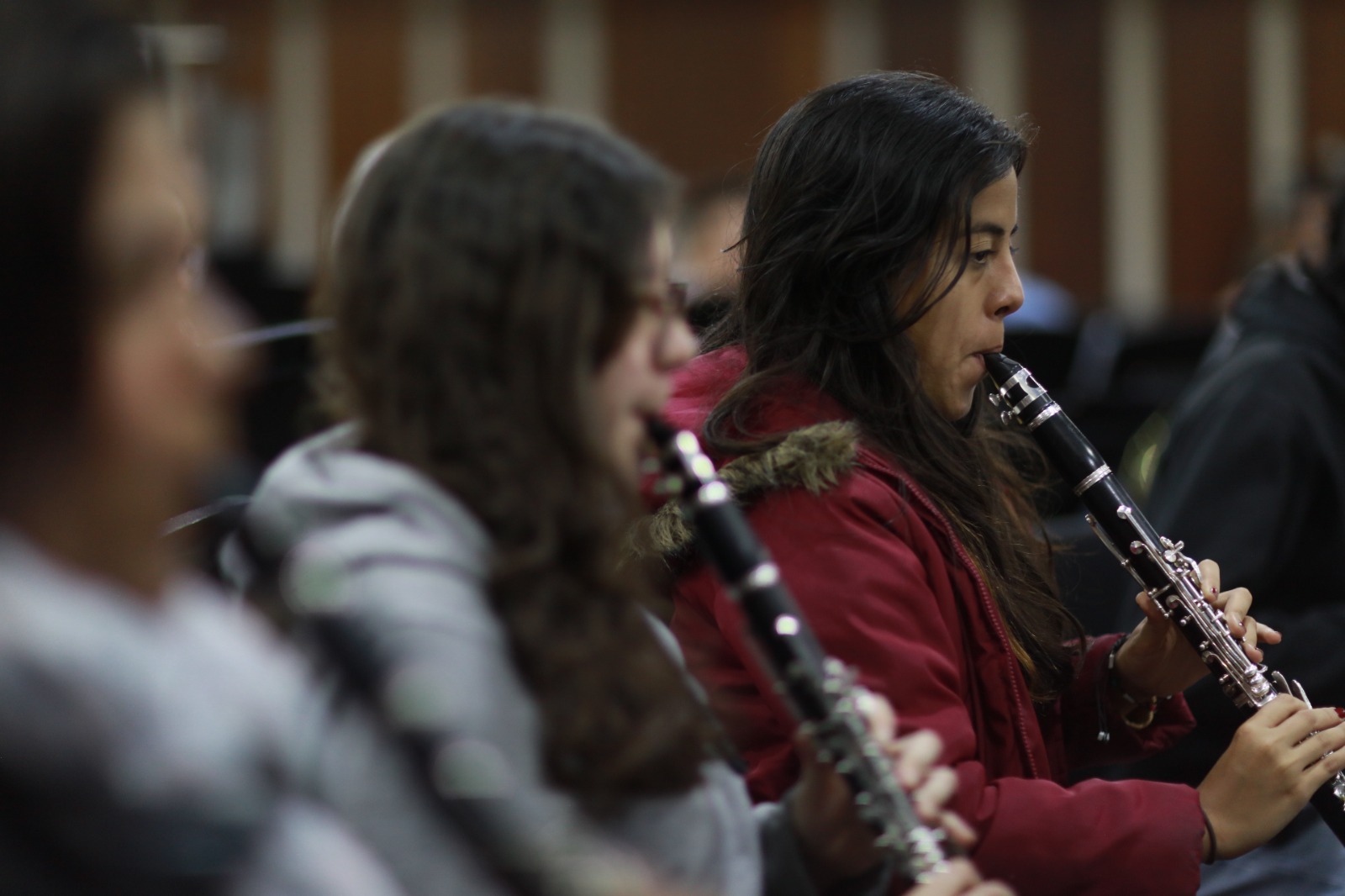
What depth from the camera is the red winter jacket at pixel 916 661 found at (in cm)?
142

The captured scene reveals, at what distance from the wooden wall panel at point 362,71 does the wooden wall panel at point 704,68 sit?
1.20m

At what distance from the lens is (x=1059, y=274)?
322 inches

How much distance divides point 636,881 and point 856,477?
0.67 meters

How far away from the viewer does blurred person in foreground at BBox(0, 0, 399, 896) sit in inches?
30.1

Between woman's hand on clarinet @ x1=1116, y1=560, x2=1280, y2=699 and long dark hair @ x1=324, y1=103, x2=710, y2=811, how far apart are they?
2.83ft

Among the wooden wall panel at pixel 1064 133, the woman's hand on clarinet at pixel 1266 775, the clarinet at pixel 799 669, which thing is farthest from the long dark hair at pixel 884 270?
the wooden wall panel at pixel 1064 133

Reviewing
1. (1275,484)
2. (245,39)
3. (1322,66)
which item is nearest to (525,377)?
(1275,484)

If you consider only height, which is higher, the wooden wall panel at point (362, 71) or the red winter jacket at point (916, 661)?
the red winter jacket at point (916, 661)

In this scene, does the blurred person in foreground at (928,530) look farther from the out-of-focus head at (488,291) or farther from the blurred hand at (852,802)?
the out-of-focus head at (488,291)

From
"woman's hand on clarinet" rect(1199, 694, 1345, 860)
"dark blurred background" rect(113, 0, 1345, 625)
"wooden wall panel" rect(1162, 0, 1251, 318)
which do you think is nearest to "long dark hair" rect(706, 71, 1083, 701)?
"woman's hand on clarinet" rect(1199, 694, 1345, 860)

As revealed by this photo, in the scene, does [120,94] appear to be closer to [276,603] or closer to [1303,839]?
[276,603]

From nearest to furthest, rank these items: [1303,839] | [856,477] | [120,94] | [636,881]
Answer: [120,94] → [636,881] → [856,477] → [1303,839]

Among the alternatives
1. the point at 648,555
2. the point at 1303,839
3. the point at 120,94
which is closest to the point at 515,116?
the point at 120,94

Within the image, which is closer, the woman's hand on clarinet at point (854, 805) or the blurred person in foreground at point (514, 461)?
the blurred person in foreground at point (514, 461)
